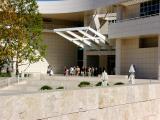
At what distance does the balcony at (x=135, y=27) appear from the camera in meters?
35.2

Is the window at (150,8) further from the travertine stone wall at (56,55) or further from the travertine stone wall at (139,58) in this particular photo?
the travertine stone wall at (56,55)

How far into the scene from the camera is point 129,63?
4072 cm

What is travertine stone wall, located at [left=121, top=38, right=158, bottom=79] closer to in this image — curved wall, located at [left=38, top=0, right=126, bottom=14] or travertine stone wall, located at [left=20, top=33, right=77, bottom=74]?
curved wall, located at [left=38, top=0, right=126, bottom=14]

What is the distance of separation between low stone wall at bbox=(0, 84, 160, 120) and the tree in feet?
61.8

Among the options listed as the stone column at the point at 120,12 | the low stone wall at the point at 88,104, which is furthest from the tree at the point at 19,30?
the low stone wall at the point at 88,104

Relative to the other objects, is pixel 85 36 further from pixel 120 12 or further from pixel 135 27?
pixel 135 27

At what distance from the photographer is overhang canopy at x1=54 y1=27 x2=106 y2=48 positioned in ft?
142

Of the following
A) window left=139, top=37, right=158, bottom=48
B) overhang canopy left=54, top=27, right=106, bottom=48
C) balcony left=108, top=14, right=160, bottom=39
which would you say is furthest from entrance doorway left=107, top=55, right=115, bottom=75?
window left=139, top=37, right=158, bottom=48

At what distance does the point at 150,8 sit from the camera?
124 feet

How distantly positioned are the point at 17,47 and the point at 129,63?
14.7 m

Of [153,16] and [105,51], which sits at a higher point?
[153,16]

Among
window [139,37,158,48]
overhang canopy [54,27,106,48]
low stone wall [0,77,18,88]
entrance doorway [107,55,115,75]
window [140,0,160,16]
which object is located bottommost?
low stone wall [0,77,18,88]

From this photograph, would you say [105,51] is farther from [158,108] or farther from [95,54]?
[158,108]

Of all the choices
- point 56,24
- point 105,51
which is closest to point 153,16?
point 105,51
